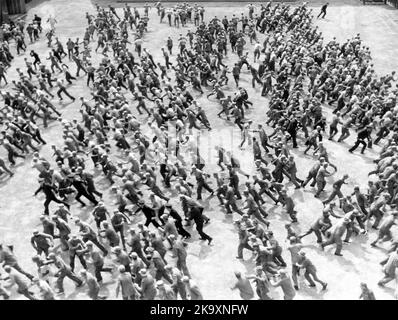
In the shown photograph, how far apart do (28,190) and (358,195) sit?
11.9 m

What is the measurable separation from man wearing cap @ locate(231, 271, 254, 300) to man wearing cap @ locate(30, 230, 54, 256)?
5606 mm

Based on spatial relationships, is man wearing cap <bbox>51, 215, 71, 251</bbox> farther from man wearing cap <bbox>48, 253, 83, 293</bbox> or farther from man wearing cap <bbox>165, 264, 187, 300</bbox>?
man wearing cap <bbox>165, 264, 187, 300</bbox>

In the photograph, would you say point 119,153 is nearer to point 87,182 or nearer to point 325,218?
point 87,182

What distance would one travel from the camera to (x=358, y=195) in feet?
53.4

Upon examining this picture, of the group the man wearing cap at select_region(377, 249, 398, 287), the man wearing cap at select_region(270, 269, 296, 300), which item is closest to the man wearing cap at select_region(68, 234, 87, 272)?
the man wearing cap at select_region(270, 269, 296, 300)

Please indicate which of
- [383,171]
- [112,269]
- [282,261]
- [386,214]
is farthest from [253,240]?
[383,171]

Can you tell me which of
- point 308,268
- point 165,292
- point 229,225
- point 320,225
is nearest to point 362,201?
point 320,225

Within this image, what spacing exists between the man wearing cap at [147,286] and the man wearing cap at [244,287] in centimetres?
203

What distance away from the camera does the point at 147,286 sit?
40.7ft

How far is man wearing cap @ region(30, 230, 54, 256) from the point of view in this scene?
47.6 ft

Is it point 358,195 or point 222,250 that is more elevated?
point 358,195

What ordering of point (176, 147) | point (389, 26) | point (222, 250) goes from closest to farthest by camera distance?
point (222, 250)
point (176, 147)
point (389, 26)

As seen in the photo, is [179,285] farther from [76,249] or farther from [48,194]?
[48,194]

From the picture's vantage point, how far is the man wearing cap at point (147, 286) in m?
12.4
